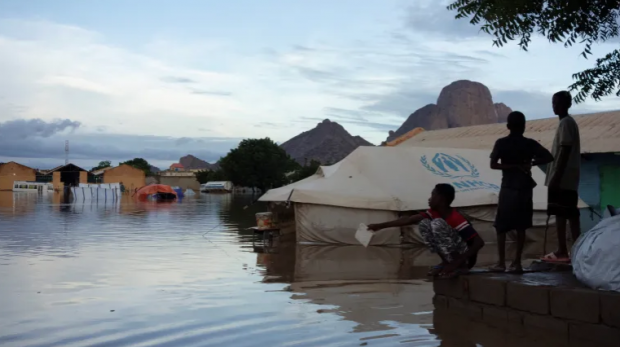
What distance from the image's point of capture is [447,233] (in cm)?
610

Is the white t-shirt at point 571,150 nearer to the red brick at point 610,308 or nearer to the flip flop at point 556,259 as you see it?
the flip flop at point 556,259

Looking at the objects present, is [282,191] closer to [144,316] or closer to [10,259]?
[10,259]

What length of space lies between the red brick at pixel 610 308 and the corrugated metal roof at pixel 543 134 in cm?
1240

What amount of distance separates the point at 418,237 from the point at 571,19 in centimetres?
789

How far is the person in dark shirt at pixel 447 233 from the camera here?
20.0 feet

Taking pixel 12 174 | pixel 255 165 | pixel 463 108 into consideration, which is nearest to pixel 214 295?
pixel 255 165

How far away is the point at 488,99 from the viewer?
84.4 m

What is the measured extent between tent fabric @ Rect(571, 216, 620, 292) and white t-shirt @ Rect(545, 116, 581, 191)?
1.07 m

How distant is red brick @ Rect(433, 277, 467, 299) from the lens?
6199mm

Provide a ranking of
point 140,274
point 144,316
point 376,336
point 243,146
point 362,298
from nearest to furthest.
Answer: point 376,336, point 144,316, point 362,298, point 140,274, point 243,146

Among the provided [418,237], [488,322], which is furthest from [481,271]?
[418,237]

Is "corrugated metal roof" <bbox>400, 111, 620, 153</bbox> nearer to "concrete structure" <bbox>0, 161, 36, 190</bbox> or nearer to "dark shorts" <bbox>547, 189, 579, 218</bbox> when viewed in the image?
"dark shorts" <bbox>547, 189, 579, 218</bbox>

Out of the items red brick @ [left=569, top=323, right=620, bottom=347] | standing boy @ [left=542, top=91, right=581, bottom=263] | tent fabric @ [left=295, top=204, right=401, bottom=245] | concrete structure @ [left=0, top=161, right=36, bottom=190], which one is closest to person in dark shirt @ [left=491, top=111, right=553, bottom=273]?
standing boy @ [left=542, top=91, right=581, bottom=263]

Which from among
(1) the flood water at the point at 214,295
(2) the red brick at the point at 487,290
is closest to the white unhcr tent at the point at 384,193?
(1) the flood water at the point at 214,295
